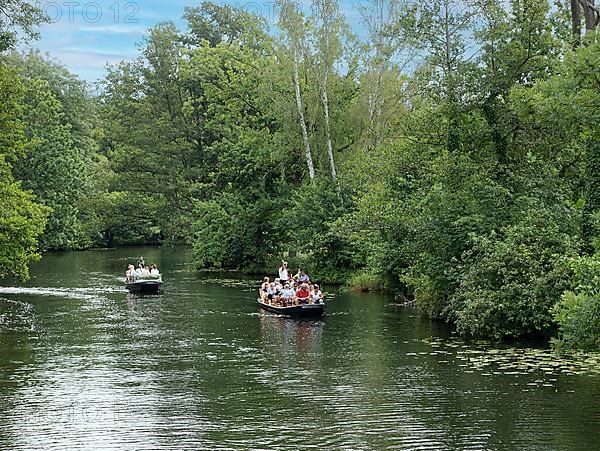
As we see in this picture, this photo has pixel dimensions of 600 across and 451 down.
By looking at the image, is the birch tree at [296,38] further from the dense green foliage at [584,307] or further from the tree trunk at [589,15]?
the dense green foliage at [584,307]

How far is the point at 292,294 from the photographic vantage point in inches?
1254

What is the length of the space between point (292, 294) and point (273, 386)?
13.2 m

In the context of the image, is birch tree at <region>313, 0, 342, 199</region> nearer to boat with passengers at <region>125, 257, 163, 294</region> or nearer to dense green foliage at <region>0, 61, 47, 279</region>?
boat with passengers at <region>125, 257, 163, 294</region>

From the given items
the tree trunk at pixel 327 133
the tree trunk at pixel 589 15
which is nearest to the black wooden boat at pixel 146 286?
the tree trunk at pixel 327 133

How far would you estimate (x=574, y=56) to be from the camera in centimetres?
2252

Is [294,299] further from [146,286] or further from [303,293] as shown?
[146,286]

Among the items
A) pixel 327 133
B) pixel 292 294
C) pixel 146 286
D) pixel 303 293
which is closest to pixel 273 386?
pixel 303 293

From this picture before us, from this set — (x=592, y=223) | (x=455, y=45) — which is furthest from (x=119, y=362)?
(x=455, y=45)

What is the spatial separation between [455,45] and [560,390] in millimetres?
14891

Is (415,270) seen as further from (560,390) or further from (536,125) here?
(560,390)

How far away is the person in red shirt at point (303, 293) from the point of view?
101 ft

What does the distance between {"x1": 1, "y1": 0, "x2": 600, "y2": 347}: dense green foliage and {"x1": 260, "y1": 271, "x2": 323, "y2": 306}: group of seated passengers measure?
8.42 feet

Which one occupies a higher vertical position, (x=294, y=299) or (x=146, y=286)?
(x=146, y=286)

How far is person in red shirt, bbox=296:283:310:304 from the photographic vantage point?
3067 cm
